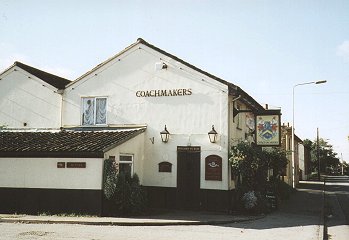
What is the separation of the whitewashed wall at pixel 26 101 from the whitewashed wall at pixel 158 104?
102cm

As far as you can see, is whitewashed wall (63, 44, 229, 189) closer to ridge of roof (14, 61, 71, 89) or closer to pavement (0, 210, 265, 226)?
ridge of roof (14, 61, 71, 89)

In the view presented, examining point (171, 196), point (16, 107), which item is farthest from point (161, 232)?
point (16, 107)

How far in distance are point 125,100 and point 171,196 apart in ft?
17.7

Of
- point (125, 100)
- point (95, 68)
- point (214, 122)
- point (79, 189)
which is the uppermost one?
point (95, 68)

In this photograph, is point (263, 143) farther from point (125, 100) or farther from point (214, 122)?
point (125, 100)

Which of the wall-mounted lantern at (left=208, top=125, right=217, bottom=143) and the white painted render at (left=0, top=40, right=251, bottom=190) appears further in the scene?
the wall-mounted lantern at (left=208, top=125, right=217, bottom=143)

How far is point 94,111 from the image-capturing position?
62.5ft

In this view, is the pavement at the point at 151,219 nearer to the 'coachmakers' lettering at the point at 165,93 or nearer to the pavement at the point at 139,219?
Result: the pavement at the point at 139,219

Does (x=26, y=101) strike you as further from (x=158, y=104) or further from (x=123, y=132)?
(x=158, y=104)

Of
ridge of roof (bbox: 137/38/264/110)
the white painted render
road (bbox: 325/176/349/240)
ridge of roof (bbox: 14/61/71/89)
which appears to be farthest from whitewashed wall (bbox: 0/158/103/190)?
road (bbox: 325/176/349/240)

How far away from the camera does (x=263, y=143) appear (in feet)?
54.4

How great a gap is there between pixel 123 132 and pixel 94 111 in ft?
9.30

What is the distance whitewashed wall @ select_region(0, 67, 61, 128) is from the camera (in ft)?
65.0

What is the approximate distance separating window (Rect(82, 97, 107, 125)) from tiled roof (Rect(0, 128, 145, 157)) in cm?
139
